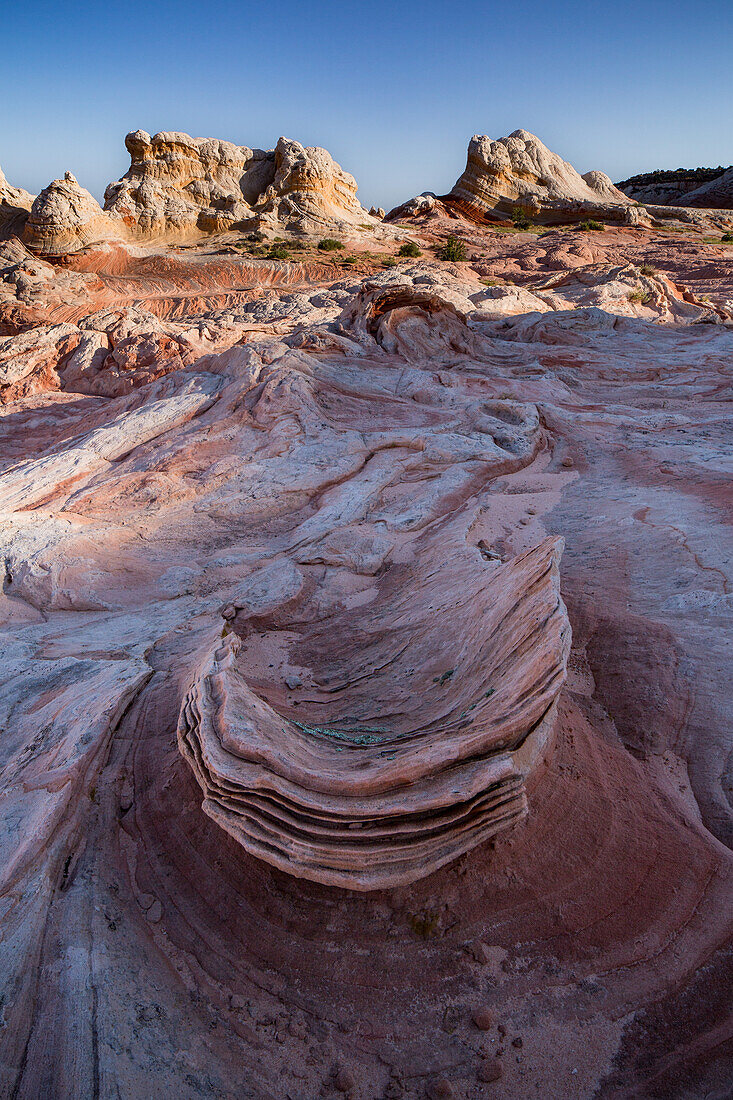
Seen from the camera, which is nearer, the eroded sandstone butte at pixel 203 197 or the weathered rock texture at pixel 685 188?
the eroded sandstone butte at pixel 203 197

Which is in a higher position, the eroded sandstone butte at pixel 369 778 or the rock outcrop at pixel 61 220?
the rock outcrop at pixel 61 220

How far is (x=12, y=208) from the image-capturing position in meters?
25.0

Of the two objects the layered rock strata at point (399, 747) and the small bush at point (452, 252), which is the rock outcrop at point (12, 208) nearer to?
the small bush at point (452, 252)

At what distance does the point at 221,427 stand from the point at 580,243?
78.7 ft

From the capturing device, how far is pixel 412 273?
2128 cm

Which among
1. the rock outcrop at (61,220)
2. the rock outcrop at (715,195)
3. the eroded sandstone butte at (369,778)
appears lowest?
the eroded sandstone butte at (369,778)

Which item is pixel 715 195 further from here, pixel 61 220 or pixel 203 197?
pixel 61 220

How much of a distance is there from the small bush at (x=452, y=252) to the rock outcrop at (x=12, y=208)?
17.7 meters

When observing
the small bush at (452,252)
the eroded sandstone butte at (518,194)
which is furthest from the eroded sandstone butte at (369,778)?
the eroded sandstone butte at (518,194)

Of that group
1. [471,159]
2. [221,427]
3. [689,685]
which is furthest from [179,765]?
[471,159]

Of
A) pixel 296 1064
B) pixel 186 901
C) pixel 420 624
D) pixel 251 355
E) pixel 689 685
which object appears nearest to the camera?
pixel 296 1064

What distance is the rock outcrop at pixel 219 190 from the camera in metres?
24.5

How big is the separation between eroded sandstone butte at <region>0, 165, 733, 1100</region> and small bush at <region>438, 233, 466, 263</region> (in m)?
20.3

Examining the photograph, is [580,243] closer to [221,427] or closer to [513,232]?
[513,232]
